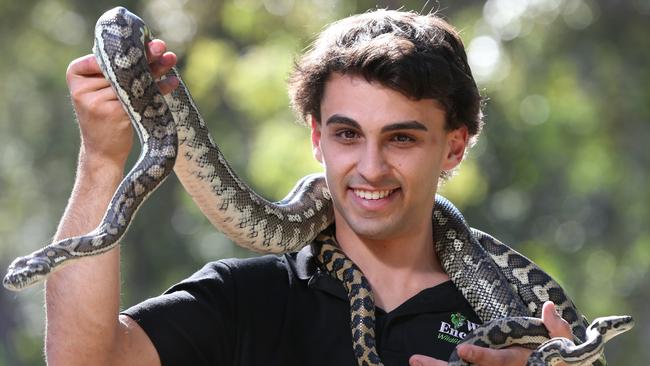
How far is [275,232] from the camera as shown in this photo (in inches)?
253

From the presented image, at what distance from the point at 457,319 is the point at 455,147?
2.74ft

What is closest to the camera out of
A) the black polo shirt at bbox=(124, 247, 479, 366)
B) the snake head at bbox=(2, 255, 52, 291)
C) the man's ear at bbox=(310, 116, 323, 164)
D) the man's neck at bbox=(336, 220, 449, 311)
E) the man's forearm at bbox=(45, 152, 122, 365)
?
the snake head at bbox=(2, 255, 52, 291)

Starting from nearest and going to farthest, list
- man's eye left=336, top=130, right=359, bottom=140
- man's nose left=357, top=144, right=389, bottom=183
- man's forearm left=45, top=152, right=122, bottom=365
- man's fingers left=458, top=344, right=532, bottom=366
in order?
man's forearm left=45, top=152, right=122, bottom=365 → man's fingers left=458, top=344, right=532, bottom=366 → man's nose left=357, top=144, right=389, bottom=183 → man's eye left=336, top=130, right=359, bottom=140

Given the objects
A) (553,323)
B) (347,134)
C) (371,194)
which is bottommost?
(553,323)

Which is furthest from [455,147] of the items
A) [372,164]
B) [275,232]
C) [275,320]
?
[275,320]

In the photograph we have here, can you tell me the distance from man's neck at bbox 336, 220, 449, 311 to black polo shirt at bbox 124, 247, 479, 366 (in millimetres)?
106

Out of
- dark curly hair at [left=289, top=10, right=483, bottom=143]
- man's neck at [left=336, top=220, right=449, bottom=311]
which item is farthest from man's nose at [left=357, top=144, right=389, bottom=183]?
man's neck at [left=336, top=220, right=449, bottom=311]

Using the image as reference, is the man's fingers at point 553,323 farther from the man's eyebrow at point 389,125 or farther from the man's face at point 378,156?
the man's eyebrow at point 389,125

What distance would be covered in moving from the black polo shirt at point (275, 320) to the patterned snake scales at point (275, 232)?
4.1 inches

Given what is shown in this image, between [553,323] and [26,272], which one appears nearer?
[26,272]

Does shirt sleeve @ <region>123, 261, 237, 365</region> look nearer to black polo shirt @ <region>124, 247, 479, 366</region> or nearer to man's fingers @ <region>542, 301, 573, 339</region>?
black polo shirt @ <region>124, 247, 479, 366</region>

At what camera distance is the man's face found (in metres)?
5.57

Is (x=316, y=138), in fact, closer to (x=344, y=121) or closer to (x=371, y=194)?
(x=344, y=121)

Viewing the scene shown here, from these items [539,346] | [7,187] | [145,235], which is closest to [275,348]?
[539,346]
